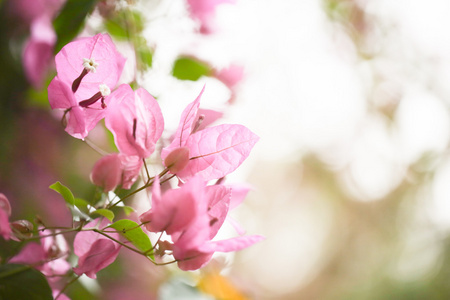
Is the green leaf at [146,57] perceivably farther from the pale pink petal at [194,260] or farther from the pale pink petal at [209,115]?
the pale pink petal at [194,260]

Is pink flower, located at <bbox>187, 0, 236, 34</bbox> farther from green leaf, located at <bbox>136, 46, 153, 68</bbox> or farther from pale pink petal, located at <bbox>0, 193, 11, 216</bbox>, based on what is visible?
pale pink petal, located at <bbox>0, 193, 11, 216</bbox>

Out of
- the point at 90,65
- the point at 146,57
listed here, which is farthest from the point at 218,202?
the point at 146,57

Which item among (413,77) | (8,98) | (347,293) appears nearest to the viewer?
(8,98)

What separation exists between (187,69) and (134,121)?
0.94 ft

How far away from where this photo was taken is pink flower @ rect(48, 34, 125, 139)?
1.07 ft

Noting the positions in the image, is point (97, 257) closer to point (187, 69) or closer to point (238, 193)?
point (238, 193)

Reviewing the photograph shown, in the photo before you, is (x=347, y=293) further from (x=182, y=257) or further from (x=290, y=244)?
(x=182, y=257)

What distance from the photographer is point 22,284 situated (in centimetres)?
33

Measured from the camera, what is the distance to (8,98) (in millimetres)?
650

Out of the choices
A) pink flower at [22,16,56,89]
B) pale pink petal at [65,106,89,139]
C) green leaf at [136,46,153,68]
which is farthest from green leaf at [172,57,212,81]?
pale pink petal at [65,106,89,139]

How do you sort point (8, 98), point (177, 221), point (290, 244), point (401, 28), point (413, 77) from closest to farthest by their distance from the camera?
point (177, 221), point (8, 98), point (401, 28), point (413, 77), point (290, 244)

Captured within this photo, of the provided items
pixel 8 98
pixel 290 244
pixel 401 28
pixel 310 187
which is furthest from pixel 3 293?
pixel 290 244

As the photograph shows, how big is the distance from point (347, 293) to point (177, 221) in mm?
2966

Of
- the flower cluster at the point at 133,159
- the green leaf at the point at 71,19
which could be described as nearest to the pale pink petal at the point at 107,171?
the flower cluster at the point at 133,159
